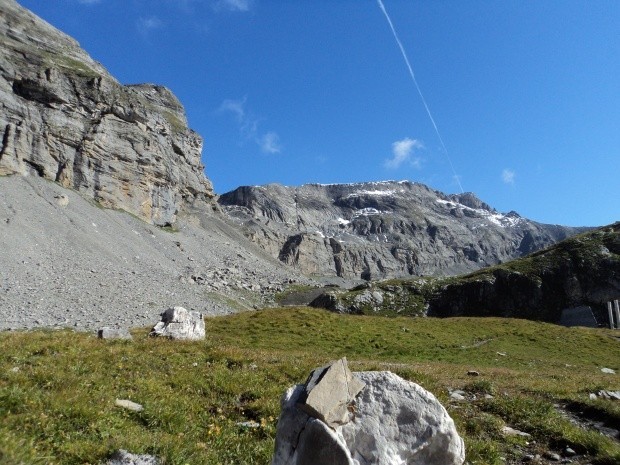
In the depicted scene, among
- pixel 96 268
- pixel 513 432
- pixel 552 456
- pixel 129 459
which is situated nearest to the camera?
pixel 129 459

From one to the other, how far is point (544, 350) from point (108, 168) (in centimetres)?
11482

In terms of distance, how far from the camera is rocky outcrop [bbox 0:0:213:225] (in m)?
97.2

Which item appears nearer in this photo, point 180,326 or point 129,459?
point 129,459

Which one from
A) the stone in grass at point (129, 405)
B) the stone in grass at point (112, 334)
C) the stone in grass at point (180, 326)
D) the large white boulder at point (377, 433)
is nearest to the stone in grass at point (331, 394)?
the large white boulder at point (377, 433)

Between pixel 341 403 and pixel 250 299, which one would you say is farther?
pixel 250 299

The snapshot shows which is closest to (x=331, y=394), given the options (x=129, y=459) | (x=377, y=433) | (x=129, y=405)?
(x=377, y=433)

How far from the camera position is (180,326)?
24047 mm

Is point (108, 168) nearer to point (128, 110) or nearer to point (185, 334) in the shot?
point (128, 110)

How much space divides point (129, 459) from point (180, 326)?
18.1 meters

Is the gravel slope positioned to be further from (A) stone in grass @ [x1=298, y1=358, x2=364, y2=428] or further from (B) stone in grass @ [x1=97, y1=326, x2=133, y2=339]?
(A) stone in grass @ [x1=298, y1=358, x2=364, y2=428]

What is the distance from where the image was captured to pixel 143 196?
12456 cm

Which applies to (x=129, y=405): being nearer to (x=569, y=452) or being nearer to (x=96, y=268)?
(x=569, y=452)

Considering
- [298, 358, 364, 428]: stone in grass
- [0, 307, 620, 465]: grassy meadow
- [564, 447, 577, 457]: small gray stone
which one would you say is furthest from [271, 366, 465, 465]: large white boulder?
[564, 447, 577, 457]: small gray stone

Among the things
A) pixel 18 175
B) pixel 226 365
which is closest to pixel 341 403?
pixel 226 365
